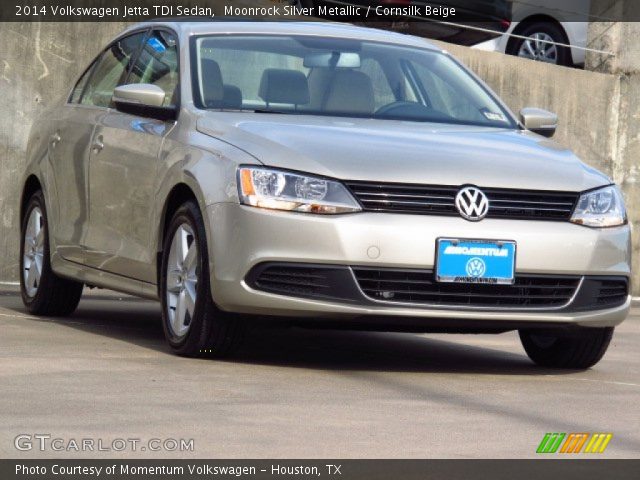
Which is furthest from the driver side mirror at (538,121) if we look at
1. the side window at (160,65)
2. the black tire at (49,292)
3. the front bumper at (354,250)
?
the black tire at (49,292)

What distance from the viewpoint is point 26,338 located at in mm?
8547

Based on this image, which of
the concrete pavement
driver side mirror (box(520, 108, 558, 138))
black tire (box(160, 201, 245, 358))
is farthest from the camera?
driver side mirror (box(520, 108, 558, 138))

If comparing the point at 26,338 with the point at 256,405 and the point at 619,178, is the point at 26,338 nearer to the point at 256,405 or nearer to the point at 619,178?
the point at 256,405

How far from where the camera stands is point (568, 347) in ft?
27.6

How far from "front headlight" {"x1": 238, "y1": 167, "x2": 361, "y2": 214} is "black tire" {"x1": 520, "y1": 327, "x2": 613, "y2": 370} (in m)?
1.29

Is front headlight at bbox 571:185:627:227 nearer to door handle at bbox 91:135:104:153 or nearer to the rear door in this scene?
the rear door

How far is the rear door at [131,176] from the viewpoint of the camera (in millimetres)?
8406

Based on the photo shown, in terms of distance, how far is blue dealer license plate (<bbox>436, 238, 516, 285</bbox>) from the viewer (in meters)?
7.42

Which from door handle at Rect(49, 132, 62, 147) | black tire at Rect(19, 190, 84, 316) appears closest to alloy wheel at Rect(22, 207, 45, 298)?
black tire at Rect(19, 190, 84, 316)

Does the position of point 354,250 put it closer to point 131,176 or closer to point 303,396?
point 303,396

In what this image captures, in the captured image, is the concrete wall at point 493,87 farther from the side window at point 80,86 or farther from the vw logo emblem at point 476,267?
the vw logo emblem at point 476,267

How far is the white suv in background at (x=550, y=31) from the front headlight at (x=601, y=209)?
11.1 m

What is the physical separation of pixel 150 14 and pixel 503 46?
7453 mm

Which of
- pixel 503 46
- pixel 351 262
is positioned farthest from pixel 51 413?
pixel 503 46
